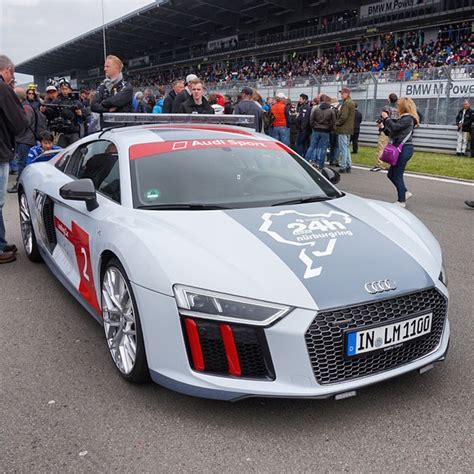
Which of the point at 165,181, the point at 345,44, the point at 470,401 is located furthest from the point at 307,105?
the point at 345,44

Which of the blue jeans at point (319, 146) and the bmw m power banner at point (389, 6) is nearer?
the blue jeans at point (319, 146)

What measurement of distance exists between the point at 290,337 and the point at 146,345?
0.74 metres

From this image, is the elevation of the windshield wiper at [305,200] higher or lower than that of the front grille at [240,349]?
higher

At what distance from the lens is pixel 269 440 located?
2.35m

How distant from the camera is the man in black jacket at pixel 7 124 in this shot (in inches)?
190

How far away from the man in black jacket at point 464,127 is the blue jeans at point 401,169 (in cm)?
752

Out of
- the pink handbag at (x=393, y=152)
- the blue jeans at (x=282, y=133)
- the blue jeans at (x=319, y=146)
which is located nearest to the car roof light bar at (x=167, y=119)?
the pink handbag at (x=393, y=152)

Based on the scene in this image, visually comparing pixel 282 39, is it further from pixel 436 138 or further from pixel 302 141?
pixel 302 141

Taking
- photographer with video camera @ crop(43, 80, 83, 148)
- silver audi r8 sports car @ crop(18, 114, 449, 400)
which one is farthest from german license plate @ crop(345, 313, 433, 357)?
photographer with video camera @ crop(43, 80, 83, 148)

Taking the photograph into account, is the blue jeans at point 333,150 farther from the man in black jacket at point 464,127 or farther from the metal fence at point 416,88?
the metal fence at point 416,88

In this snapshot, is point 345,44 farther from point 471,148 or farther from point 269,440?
point 269,440

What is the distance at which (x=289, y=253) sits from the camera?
260 cm

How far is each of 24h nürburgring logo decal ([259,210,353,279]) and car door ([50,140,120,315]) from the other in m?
1.00

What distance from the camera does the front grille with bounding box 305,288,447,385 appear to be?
90.9 inches
